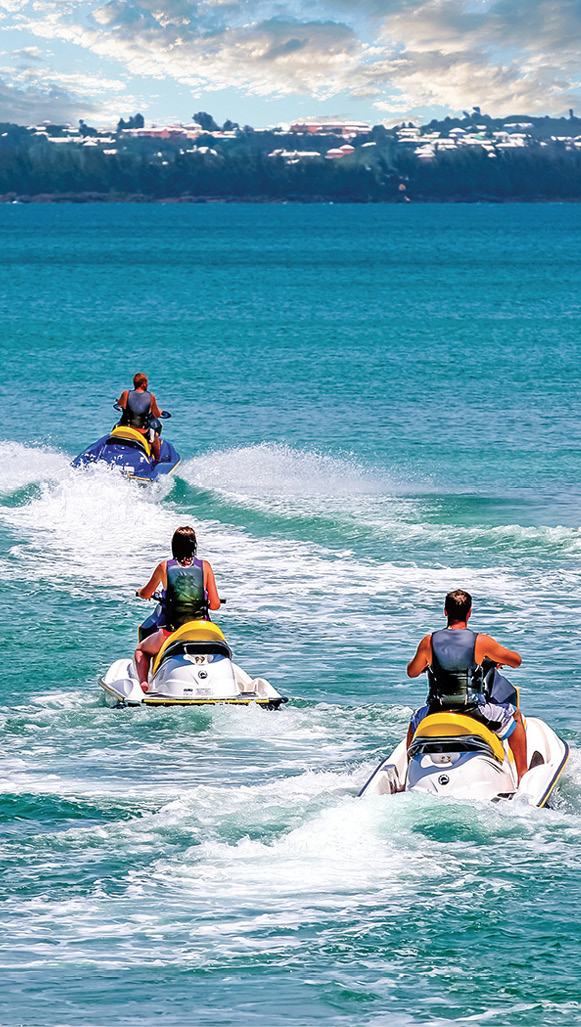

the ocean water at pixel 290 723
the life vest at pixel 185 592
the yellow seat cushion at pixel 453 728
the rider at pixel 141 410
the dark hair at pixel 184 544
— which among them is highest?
the rider at pixel 141 410

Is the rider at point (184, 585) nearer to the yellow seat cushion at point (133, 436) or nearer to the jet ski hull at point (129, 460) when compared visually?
the jet ski hull at point (129, 460)

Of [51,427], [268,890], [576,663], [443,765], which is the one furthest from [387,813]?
[51,427]

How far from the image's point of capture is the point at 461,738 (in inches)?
400

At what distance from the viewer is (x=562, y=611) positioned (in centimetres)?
1738

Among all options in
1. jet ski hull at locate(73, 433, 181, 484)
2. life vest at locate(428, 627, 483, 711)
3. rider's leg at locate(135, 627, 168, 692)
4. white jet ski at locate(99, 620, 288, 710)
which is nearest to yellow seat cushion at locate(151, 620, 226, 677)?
white jet ski at locate(99, 620, 288, 710)

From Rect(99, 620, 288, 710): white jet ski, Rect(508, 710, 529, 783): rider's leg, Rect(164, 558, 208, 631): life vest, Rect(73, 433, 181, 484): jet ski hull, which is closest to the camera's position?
Rect(508, 710, 529, 783): rider's leg

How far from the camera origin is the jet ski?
80.7ft

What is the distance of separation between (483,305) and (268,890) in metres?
67.2

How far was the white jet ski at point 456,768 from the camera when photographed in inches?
398

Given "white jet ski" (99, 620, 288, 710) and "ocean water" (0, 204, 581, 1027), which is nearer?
"ocean water" (0, 204, 581, 1027)

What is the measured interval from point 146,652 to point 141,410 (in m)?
11.3

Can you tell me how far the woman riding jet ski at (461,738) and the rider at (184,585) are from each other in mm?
3225

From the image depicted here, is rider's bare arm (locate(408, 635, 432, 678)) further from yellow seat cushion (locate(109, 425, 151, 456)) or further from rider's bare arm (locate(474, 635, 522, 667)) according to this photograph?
yellow seat cushion (locate(109, 425, 151, 456))

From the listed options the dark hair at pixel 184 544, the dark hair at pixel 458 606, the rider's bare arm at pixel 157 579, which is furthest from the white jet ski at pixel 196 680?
the dark hair at pixel 458 606
